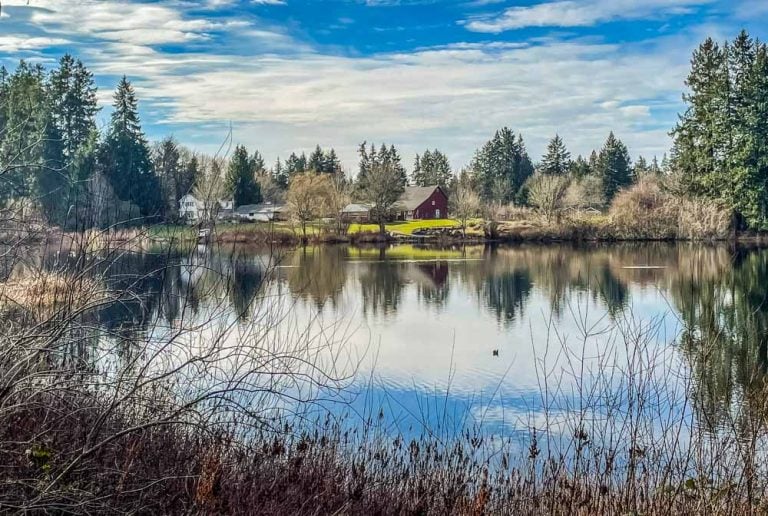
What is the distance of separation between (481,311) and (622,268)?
52.2 ft

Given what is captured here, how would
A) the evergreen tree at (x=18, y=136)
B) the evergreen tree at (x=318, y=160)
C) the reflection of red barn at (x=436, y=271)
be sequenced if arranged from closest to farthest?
the evergreen tree at (x=18, y=136), the reflection of red barn at (x=436, y=271), the evergreen tree at (x=318, y=160)

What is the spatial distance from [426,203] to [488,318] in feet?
222

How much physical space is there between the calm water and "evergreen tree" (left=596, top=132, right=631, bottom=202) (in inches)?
1156

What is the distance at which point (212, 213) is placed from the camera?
7.12 metres

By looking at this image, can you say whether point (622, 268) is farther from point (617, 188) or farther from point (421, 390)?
point (617, 188)

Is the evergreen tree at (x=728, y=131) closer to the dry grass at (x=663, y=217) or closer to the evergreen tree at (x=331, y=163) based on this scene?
the dry grass at (x=663, y=217)

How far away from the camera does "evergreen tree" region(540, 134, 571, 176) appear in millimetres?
93250

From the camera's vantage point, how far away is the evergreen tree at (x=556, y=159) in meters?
93.2

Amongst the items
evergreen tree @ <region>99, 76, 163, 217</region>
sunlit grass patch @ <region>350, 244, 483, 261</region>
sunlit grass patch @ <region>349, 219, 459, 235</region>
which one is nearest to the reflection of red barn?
sunlit grass patch @ <region>350, 244, 483, 261</region>

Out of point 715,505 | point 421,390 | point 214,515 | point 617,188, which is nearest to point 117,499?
point 214,515

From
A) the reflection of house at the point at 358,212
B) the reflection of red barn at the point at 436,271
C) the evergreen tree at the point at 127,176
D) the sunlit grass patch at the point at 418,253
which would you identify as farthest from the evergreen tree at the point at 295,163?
the evergreen tree at the point at 127,176

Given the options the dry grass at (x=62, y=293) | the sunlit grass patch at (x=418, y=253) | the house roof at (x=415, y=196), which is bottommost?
the sunlit grass patch at (x=418, y=253)

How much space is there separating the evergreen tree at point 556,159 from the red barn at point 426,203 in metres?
13.6

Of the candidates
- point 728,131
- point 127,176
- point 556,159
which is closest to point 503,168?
point 556,159
